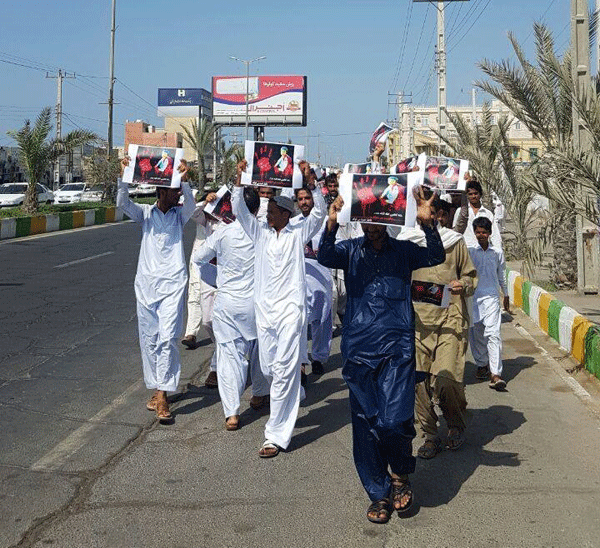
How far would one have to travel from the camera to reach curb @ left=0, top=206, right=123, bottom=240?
83.1 feet

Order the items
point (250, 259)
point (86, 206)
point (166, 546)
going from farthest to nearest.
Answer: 1. point (86, 206)
2. point (250, 259)
3. point (166, 546)

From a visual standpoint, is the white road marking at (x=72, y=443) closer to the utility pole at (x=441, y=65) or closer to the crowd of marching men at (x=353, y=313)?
the crowd of marching men at (x=353, y=313)

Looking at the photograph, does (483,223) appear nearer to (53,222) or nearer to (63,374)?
(63,374)

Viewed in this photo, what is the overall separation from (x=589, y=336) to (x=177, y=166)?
14.2 feet

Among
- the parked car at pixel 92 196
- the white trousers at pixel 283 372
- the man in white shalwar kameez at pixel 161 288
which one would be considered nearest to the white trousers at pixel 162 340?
the man in white shalwar kameez at pixel 161 288

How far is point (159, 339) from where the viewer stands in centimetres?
691

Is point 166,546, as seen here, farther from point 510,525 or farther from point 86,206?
point 86,206

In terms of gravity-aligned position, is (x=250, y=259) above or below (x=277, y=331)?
above

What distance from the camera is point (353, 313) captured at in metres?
5.01

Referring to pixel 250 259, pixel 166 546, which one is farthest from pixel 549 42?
pixel 166 546

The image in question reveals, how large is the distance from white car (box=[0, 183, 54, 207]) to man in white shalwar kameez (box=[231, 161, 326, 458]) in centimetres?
3298

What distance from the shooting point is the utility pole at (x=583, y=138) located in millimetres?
11961

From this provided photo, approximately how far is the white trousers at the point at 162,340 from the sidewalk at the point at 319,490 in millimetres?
346

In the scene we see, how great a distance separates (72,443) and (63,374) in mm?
2303
